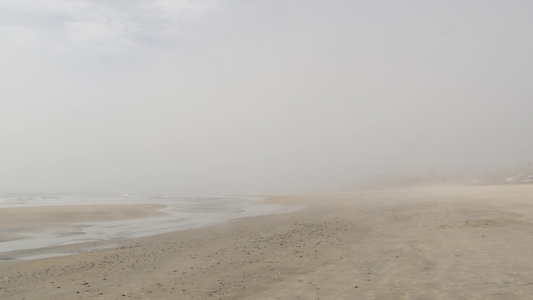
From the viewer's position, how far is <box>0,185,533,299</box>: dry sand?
9.14 metres

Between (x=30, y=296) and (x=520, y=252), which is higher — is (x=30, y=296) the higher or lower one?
the lower one

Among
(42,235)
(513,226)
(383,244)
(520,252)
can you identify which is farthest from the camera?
(42,235)

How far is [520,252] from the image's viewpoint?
11555 millimetres

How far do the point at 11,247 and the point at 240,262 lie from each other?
15.6 metres

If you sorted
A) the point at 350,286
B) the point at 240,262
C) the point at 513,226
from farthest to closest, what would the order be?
the point at 513,226, the point at 240,262, the point at 350,286

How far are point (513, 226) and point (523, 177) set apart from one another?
358 feet

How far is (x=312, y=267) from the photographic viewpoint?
39.7 feet

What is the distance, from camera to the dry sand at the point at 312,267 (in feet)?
30.0

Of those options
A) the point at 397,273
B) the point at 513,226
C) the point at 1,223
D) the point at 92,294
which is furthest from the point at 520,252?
the point at 1,223

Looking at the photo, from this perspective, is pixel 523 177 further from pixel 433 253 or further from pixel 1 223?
pixel 1 223

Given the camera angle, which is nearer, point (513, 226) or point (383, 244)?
point (383, 244)

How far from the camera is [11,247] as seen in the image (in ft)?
65.9

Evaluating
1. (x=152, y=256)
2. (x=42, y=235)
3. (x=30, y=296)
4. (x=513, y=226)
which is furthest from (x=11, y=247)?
(x=513, y=226)

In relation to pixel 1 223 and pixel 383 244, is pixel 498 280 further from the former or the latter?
pixel 1 223
